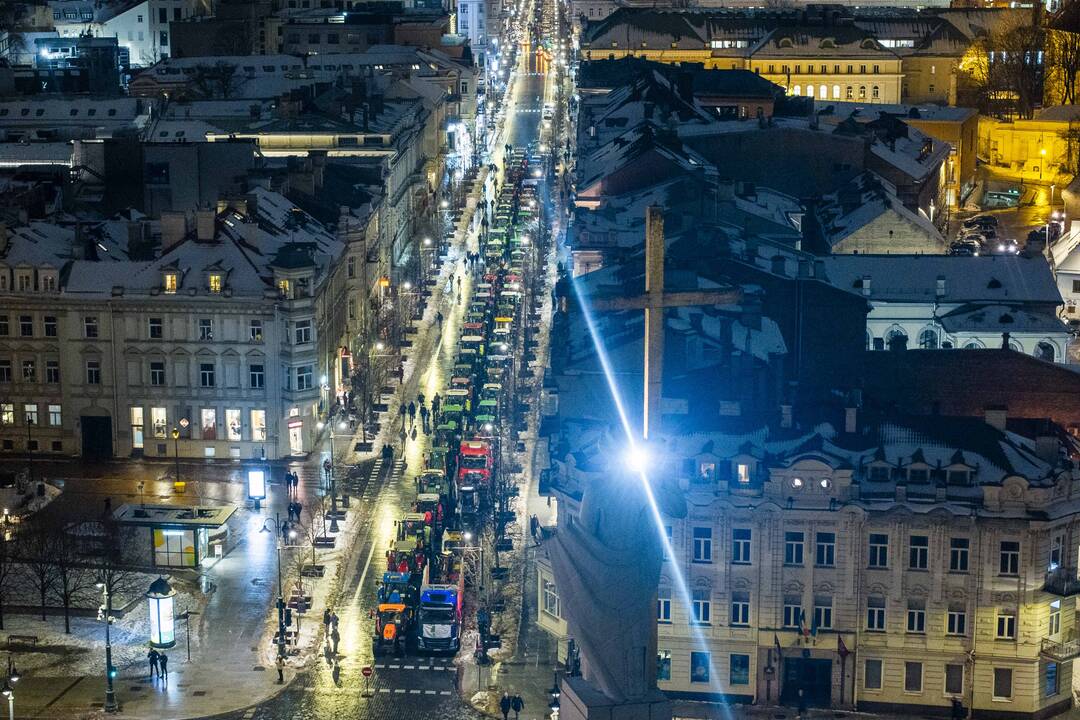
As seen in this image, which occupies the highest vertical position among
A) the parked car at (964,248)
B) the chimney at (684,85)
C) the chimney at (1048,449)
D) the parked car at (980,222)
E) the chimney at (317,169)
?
the chimney at (684,85)

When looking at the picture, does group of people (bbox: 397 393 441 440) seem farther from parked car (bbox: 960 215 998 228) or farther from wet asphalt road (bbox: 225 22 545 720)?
parked car (bbox: 960 215 998 228)

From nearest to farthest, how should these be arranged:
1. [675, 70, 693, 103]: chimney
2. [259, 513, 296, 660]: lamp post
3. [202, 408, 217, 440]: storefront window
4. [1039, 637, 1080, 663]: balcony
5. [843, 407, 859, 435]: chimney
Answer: [1039, 637, 1080, 663]: balcony → [843, 407, 859, 435]: chimney → [259, 513, 296, 660]: lamp post → [202, 408, 217, 440]: storefront window → [675, 70, 693, 103]: chimney

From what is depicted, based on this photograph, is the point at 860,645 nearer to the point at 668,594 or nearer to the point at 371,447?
the point at 668,594

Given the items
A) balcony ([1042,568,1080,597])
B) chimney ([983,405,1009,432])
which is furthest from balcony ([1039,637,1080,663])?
chimney ([983,405,1009,432])

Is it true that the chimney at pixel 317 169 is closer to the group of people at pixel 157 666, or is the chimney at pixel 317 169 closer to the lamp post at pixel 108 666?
the lamp post at pixel 108 666

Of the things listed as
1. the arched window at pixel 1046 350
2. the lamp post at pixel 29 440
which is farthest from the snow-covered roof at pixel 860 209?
the lamp post at pixel 29 440

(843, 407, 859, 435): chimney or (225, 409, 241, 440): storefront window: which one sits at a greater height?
(843, 407, 859, 435): chimney

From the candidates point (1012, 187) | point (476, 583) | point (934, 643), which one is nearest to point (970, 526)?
point (934, 643)
